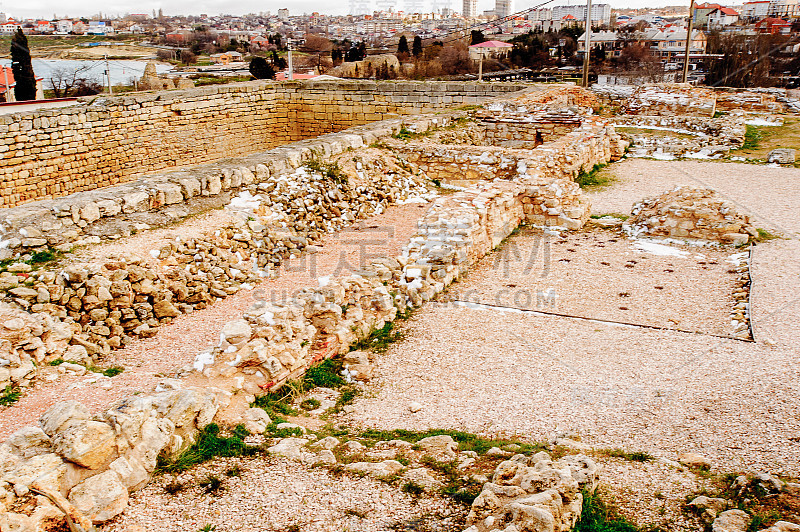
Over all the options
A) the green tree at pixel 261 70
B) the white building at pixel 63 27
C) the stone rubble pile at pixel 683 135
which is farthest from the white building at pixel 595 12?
the stone rubble pile at pixel 683 135

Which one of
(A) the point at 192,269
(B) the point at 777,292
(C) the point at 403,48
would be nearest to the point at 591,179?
(B) the point at 777,292

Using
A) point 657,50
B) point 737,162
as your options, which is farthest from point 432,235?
point 657,50

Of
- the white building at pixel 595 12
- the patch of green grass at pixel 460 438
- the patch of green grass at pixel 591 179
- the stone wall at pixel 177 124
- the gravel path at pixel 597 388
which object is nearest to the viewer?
the patch of green grass at pixel 460 438

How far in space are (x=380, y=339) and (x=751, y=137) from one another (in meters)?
16.1

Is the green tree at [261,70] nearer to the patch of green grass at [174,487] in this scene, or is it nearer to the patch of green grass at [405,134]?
the patch of green grass at [405,134]

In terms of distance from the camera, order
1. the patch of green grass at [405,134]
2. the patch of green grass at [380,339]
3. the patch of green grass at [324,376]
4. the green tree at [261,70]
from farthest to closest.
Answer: the green tree at [261,70] → the patch of green grass at [405,134] → the patch of green grass at [380,339] → the patch of green grass at [324,376]

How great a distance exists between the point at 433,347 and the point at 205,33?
86.4 meters

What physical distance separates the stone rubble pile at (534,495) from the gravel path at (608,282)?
348 centimetres

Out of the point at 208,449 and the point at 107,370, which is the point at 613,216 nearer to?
the point at 107,370

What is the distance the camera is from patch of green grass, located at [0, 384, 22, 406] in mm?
4629

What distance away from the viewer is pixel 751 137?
18.1m

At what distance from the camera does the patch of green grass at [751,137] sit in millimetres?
16944

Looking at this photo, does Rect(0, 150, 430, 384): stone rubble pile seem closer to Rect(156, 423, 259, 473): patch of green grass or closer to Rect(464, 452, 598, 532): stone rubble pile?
Rect(156, 423, 259, 473): patch of green grass

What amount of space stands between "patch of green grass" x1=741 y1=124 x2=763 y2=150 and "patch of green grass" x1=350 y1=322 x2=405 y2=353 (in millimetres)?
14150
